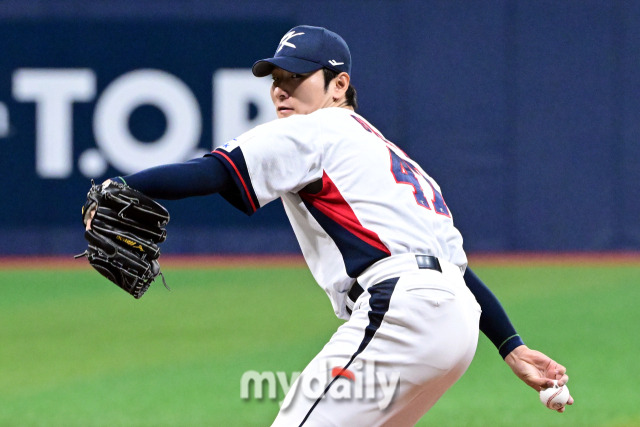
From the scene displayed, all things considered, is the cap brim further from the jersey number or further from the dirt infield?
the dirt infield

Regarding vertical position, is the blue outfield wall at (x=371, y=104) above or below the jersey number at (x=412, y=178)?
below

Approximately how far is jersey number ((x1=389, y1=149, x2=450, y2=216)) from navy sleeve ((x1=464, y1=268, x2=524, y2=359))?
0.93 feet

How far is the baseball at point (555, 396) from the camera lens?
286cm

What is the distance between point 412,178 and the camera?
2756 millimetres

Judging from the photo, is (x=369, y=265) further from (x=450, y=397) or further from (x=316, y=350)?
(x=316, y=350)

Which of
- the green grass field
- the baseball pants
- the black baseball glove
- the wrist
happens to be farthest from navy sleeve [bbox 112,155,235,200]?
the green grass field

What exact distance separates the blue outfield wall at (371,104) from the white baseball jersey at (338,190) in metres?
8.59

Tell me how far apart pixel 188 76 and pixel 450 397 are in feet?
21.7

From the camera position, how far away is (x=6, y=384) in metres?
6.04

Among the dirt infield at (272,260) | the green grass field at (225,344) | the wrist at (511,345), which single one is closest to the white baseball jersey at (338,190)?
the wrist at (511,345)

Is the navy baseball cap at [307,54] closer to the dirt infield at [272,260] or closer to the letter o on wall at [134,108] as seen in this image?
the dirt infield at [272,260]

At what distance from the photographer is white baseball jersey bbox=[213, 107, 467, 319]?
2562 mm

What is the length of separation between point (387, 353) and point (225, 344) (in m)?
4.73

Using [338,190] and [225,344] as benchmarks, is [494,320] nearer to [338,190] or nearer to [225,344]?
[338,190]
